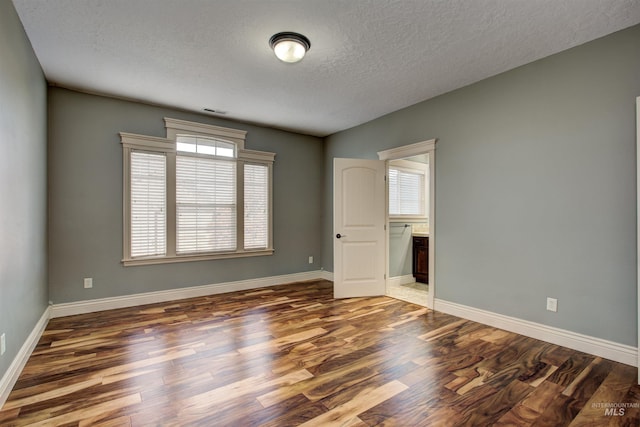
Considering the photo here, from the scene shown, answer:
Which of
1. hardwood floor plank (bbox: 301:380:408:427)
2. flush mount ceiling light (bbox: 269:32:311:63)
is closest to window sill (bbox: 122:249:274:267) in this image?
flush mount ceiling light (bbox: 269:32:311:63)

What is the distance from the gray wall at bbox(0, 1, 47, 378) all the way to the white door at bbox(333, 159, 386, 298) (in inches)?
129

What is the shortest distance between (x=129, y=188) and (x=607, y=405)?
A: 500 cm

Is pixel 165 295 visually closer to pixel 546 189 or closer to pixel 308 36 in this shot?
pixel 308 36

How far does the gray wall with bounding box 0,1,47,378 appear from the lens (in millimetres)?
2125

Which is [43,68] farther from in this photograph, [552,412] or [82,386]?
[552,412]

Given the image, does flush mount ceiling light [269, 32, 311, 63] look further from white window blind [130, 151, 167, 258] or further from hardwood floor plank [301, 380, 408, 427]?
hardwood floor plank [301, 380, 408, 427]

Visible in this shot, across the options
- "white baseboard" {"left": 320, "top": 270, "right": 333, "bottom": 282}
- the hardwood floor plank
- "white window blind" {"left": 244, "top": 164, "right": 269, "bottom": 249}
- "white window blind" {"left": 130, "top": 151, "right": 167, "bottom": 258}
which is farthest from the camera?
"white baseboard" {"left": 320, "top": 270, "right": 333, "bottom": 282}

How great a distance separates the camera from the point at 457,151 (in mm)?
3785

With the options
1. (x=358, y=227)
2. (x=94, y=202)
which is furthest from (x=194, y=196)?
(x=358, y=227)

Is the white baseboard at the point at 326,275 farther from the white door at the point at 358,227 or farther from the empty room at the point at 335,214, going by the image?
the white door at the point at 358,227

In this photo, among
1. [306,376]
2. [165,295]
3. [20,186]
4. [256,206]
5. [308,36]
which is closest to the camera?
[306,376]

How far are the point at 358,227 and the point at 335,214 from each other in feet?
1.27

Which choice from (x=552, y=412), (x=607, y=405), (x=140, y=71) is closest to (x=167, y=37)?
(x=140, y=71)

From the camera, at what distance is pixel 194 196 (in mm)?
4602
